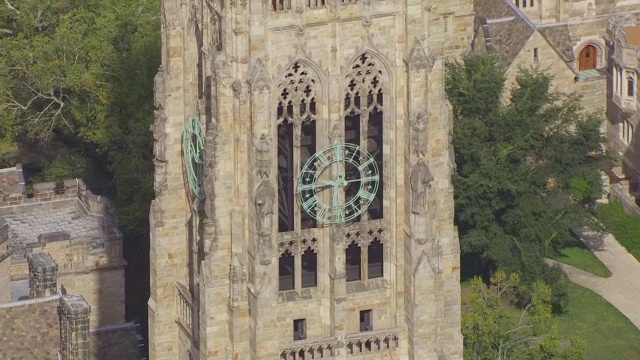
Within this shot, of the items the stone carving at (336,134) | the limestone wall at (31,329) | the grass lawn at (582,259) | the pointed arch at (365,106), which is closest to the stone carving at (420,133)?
the pointed arch at (365,106)

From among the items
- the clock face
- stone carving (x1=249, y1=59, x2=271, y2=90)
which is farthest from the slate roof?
stone carving (x1=249, y1=59, x2=271, y2=90)

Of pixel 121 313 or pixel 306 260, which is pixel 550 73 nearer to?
pixel 121 313

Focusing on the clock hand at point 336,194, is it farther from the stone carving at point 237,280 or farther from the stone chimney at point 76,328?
the stone chimney at point 76,328

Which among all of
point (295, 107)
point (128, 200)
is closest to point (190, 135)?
point (295, 107)

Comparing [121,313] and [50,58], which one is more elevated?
[50,58]

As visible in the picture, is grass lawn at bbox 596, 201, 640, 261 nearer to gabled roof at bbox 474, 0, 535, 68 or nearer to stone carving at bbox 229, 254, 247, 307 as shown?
gabled roof at bbox 474, 0, 535, 68

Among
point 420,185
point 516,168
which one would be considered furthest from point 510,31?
point 420,185
